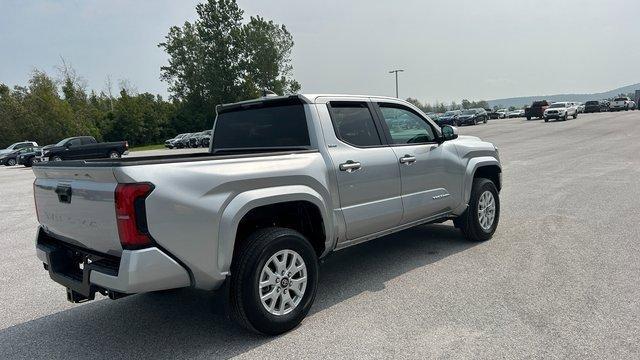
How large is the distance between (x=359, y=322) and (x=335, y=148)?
4.95ft

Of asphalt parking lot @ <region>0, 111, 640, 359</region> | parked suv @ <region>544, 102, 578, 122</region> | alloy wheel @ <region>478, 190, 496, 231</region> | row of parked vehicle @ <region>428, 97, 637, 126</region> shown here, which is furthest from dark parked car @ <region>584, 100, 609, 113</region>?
alloy wheel @ <region>478, 190, 496, 231</region>

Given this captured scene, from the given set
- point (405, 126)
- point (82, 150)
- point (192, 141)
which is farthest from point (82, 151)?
point (405, 126)

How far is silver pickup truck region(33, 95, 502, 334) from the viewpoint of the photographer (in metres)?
Answer: 2.97

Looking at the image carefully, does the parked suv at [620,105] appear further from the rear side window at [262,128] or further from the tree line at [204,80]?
the rear side window at [262,128]

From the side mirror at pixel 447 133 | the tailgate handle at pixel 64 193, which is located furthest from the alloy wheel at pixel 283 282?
the side mirror at pixel 447 133

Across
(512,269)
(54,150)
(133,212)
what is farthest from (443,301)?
(54,150)

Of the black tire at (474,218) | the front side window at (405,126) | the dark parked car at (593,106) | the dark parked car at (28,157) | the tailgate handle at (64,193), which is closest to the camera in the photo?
the tailgate handle at (64,193)

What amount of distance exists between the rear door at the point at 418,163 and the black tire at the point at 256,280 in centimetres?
161

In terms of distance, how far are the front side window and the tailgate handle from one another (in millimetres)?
3003

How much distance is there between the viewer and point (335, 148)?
13.6 feet

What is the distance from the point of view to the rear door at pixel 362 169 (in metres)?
4.14

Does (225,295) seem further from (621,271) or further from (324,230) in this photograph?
(621,271)

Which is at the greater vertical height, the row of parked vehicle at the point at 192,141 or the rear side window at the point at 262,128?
the rear side window at the point at 262,128

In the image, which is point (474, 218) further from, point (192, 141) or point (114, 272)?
point (192, 141)
